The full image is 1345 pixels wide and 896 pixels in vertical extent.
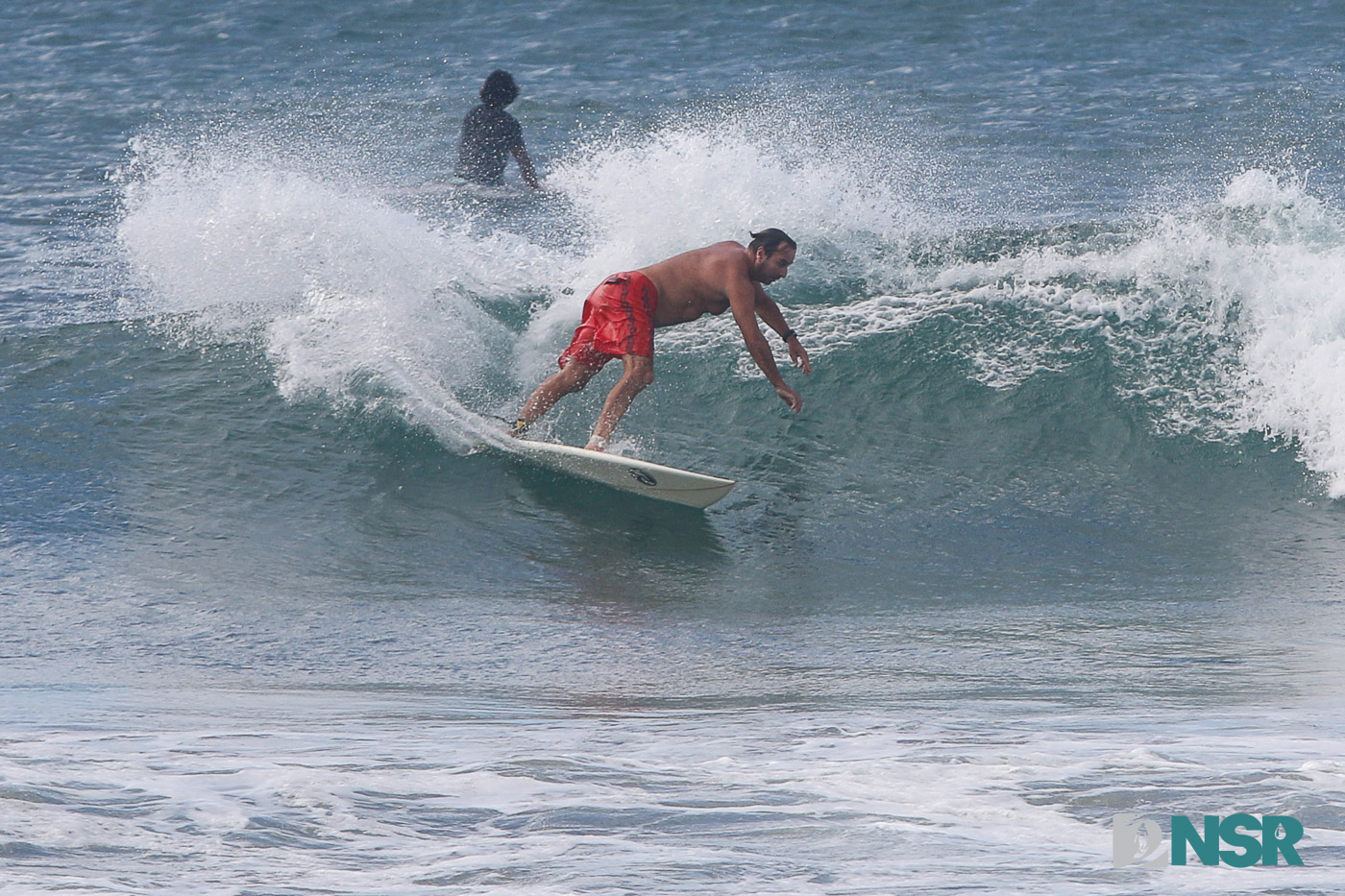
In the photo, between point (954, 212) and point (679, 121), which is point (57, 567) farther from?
point (679, 121)

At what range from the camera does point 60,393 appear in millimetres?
7910

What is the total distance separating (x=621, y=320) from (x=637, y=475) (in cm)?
80

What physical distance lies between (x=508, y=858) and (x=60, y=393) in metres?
5.76

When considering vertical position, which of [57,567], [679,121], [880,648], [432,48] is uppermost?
[432,48]

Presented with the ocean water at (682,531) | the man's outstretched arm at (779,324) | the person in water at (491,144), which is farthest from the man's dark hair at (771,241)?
the person in water at (491,144)

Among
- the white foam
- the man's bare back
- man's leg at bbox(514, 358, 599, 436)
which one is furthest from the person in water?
the man's bare back

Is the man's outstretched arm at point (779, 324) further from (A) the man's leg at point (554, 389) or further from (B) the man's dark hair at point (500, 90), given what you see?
(B) the man's dark hair at point (500, 90)

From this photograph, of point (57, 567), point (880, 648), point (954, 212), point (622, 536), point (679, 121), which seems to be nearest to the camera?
point (880, 648)

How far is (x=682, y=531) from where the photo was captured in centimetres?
644

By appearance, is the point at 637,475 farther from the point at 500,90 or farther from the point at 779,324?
the point at 500,90

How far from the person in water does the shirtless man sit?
569 cm

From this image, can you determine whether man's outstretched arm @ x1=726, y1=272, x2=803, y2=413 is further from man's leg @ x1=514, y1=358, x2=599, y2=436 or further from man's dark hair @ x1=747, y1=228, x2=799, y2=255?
man's leg @ x1=514, y1=358, x2=599, y2=436

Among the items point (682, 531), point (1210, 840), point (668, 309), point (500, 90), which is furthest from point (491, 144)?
point (1210, 840)

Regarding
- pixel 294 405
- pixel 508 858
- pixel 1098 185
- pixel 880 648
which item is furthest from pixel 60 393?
pixel 1098 185
